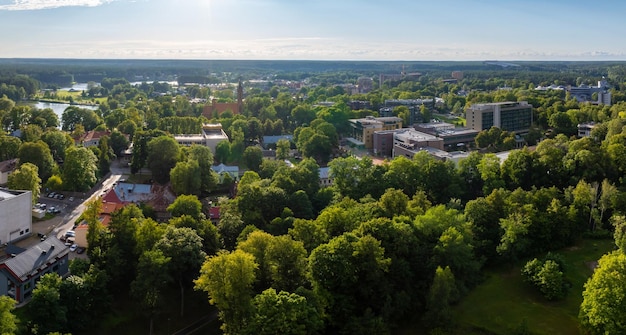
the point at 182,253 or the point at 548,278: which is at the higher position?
the point at 182,253

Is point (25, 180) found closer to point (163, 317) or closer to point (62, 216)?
point (62, 216)

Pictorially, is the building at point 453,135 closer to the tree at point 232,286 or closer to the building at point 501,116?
the building at point 501,116

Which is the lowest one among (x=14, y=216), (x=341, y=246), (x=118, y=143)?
(x=14, y=216)

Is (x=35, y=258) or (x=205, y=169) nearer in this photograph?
(x=35, y=258)

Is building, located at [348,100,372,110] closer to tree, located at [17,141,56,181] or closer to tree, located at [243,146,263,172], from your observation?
tree, located at [243,146,263,172]

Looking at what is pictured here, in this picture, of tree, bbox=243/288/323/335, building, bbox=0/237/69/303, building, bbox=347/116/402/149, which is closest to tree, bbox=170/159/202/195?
building, bbox=0/237/69/303

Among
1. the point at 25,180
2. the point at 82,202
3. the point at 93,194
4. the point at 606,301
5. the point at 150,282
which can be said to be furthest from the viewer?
the point at 93,194

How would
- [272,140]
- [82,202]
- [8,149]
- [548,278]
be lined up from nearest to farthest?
[548,278]
[82,202]
[8,149]
[272,140]

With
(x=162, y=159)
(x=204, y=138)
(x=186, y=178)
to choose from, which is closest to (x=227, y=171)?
(x=162, y=159)
